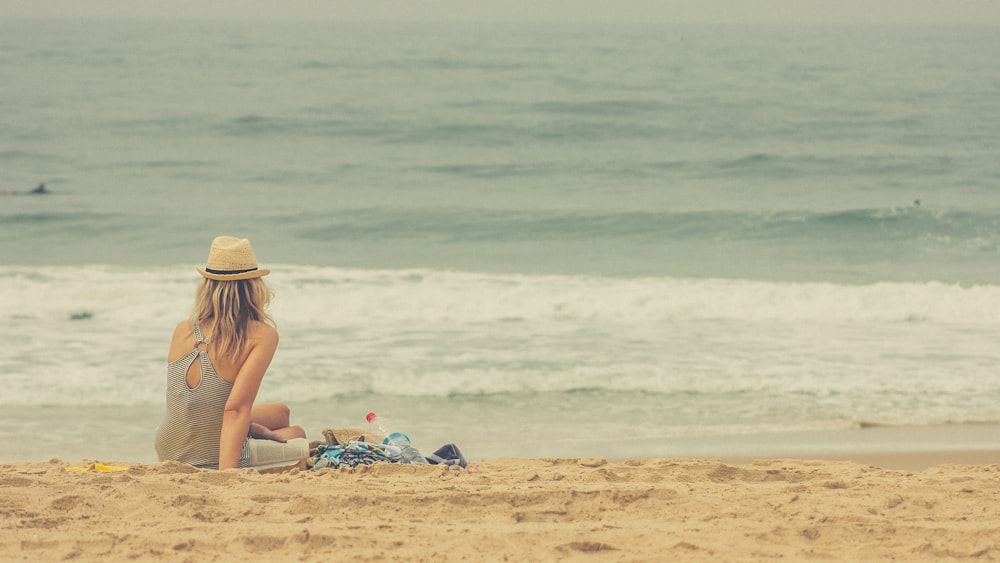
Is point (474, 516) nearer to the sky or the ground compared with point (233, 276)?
nearer to the ground

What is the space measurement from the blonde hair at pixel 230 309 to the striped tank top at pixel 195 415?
0.08 meters

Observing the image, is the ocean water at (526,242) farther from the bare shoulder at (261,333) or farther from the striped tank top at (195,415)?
the bare shoulder at (261,333)

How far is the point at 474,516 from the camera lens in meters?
3.79

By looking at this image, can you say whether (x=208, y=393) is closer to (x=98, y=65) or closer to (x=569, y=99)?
(x=569, y=99)

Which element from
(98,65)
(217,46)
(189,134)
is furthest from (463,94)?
(217,46)

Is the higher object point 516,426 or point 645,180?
point 645,180

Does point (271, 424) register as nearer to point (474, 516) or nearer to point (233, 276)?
point (233, 276)

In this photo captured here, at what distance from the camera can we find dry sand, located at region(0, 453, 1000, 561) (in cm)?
336

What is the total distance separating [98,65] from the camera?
142 ft

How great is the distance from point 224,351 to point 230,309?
0.17 metres

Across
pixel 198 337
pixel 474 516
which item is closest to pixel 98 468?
pixel 198 337

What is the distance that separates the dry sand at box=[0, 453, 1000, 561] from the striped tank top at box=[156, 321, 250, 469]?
13cm

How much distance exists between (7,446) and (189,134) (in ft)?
78.5

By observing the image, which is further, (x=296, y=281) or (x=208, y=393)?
(x=296, y=281)
